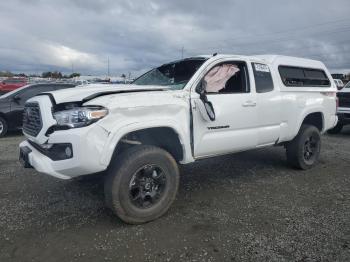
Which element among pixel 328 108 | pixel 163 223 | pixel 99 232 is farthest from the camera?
pixel 328 108

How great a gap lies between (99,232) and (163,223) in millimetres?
687

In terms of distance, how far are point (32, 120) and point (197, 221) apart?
218cm

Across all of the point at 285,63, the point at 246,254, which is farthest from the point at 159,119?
the point at 285,63

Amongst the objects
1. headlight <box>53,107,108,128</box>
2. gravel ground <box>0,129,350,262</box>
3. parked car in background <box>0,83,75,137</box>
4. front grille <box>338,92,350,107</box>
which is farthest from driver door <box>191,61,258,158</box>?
parked car in background <box>0,83,75,137</box>

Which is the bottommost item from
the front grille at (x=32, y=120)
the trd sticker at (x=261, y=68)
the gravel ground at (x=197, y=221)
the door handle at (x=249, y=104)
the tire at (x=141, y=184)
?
the gravel ground at (x=197, y=221)

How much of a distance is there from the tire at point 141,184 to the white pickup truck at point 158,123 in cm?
1

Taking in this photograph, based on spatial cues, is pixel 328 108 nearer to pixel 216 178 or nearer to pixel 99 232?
pixel 216 178

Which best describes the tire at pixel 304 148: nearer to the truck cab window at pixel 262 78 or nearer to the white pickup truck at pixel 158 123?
the white pickup truck at pixel 158 123

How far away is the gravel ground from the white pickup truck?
441 millimetres

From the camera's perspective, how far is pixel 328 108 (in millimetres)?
5988

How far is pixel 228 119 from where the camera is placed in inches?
164

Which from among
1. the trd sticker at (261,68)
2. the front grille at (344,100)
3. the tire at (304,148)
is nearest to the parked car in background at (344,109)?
the front grille at (344,100)

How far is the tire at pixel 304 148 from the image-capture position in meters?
5.53

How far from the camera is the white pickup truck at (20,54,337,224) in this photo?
10.2 feet
